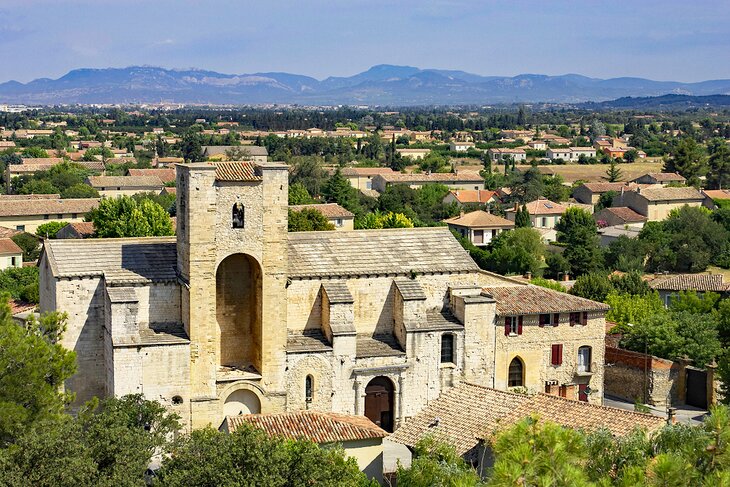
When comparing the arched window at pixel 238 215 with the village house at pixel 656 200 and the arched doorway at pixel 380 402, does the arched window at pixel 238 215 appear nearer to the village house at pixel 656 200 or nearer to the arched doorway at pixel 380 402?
the arched doorway at pixel 380 402

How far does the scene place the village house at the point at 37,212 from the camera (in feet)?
280

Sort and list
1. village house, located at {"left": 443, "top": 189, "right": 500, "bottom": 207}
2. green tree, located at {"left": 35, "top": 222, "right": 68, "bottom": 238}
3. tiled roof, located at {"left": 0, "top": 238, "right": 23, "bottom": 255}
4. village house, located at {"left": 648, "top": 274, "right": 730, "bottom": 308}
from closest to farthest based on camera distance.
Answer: village house, located at {"left": 648, "top": 274, "right": 730, "bottom": 308}, tiled roof, located at {"left": 0, "top": 238, "right": 23, "bottom": 255}, green tree, located at {"left": 35, "top": 222, "right": 68, "bottom": 238}, village house, located at {"left": 443, "top": 189, "right": 500, "bottom": 207}

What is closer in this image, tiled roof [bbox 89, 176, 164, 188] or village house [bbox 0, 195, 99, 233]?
village house [bbox 0, 195, 99, 233]

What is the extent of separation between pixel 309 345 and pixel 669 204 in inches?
2856

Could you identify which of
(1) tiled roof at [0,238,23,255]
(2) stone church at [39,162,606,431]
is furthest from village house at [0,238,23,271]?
(2) stone church at [39,162,606,431]

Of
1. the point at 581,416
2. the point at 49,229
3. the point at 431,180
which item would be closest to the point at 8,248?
the point at 49,229

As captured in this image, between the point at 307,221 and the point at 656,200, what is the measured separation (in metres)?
44.6

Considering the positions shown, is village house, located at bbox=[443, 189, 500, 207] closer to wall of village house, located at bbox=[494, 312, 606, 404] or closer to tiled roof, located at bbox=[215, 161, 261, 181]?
wall of village house, located at bbox=[494, 312, 606, 404]

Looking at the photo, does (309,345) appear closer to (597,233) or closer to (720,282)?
(720,282)

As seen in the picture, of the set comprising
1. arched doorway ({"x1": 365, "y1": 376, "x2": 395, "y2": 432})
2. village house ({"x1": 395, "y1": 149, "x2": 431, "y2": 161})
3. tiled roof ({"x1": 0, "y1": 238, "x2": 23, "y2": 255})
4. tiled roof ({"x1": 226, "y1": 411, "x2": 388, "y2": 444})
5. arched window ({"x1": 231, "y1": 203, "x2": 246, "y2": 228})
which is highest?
arched window ({"x1": 231, "y1": 203, "x2": 246, "y2": 228})

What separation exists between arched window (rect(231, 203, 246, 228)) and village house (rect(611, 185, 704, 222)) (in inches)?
2778

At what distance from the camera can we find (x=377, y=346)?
123ft

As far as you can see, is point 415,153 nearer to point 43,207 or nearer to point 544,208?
point 544,208

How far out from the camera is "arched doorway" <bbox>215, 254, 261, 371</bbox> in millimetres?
36375
